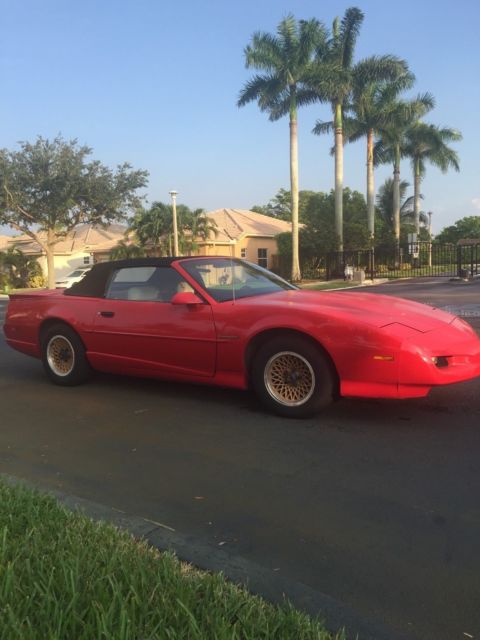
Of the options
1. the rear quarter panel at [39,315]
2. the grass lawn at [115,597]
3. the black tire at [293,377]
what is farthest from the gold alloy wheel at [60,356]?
the grass lawn at [115,597]

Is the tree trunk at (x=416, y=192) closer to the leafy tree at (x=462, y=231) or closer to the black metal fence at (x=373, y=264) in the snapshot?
the black metal fence at (x=373, y=264)

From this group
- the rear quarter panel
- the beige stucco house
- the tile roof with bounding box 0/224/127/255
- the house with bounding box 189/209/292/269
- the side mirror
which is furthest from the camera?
the tile roof with bounding box 0/224/127/255

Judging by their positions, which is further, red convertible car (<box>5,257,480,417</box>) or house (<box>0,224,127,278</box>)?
house (<box>0,224,127,278</box>)

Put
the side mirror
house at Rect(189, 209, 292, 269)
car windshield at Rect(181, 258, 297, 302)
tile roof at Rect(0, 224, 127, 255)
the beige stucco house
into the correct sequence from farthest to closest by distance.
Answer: tile roof at Rect(0, 224, 127, 255) → the beige stucco house → house at Rect(189, 209, 292, 269) → car windshield at Rect(181, 258, 297, 302) → the side mirror

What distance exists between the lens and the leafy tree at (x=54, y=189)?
124 feet

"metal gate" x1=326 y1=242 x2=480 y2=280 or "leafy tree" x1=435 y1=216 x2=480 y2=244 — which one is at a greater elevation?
"leafy tree" x1=435 y1=216 x2=480 y2=244

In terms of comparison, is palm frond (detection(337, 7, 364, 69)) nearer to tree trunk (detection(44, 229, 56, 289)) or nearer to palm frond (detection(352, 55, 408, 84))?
palm frond (detection(352, 55, 408, 84))

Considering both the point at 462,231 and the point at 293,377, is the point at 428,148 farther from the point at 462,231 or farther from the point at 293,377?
the point at 293,377

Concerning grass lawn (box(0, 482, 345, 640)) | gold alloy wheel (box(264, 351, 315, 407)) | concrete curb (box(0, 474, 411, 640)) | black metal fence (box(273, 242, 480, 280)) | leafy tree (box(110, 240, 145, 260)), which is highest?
leafy tree (box(110, 240, 145, 260))

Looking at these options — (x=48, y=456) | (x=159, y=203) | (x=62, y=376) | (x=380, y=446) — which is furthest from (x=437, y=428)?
(x=159, y=203)

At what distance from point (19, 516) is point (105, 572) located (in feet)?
2.65

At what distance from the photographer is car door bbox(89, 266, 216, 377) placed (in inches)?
208

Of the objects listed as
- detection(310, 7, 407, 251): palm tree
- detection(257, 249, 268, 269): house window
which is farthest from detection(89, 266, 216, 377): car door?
detection(257, 249, 268, 269): house window

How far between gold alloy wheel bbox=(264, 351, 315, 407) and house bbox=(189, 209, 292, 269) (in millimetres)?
31875
